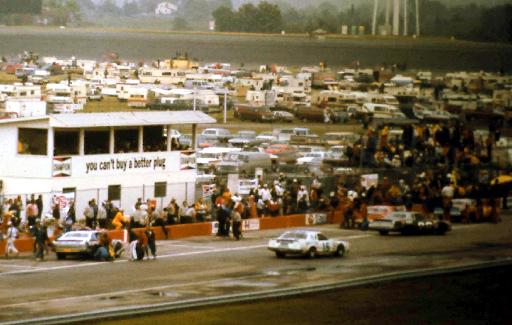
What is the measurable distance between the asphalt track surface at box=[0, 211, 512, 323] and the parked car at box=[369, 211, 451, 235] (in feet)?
0.45

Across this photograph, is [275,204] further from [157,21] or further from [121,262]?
[157,21]

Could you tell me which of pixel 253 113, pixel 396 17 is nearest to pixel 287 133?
pixel 253 113

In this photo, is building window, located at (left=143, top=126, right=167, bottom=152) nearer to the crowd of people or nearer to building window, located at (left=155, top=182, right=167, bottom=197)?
building window, located at (left=155, top=182, right=167, bottom=197)

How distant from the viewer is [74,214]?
653 inches

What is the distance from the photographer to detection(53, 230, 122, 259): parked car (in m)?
15.7

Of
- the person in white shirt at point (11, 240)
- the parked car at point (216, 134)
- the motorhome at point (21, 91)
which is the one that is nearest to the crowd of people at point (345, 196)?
the person in white shirt at point (11, 240)

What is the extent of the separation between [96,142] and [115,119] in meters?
0.46

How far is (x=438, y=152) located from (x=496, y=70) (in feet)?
15.7

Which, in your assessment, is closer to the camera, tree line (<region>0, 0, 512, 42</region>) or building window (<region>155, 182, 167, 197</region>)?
building window (<region>155, 182, 167, 197</region>)

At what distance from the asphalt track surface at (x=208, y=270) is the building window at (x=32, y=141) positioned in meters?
2.44

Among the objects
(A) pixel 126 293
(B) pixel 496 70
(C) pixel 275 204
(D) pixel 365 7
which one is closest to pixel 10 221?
(A) pixel 126 293

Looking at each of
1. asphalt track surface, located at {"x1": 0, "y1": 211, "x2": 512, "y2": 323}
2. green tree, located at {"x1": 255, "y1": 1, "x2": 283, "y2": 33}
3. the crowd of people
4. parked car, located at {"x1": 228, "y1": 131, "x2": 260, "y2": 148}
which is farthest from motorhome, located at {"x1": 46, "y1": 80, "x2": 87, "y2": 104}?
asphalt track surface, located at {"x1": 0, "y1": 211, "x2": 512, "y2": 323}

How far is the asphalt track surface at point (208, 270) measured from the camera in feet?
39.9

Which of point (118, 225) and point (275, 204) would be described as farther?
point (275, 204)
